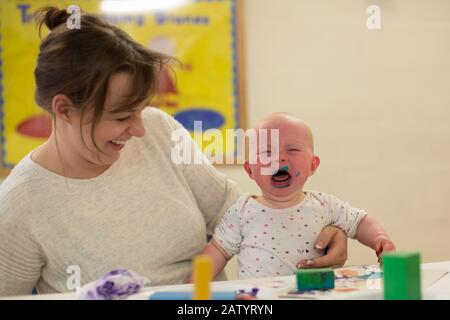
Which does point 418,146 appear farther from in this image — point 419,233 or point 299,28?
point 299,28

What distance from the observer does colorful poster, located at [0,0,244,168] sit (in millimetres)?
2100

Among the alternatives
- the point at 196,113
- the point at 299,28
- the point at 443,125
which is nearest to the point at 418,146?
the point at 443,125

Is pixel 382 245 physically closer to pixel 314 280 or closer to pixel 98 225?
pixel 314 280

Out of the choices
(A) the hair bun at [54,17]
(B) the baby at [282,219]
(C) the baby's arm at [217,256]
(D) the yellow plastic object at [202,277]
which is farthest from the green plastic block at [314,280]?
(A) the hair bun at [54,17]

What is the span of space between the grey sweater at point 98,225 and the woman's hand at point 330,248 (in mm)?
264

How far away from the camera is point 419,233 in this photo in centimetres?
219

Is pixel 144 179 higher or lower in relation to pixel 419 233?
higher

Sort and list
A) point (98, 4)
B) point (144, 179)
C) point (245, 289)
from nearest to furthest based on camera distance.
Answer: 1. point (245, 289)
2. point (144, 179)
3. point (98, 4)

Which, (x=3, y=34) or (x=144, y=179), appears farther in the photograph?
(x=3, y=34)

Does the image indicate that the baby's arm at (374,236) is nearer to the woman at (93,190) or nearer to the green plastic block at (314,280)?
the woman at (93,190)

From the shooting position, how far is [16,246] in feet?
3.90

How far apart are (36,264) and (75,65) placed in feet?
1.29

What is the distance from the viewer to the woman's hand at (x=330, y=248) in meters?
1.14

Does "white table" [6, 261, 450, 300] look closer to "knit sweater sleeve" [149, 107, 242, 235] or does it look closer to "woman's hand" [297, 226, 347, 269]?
"woman's hand" [297, 226, 347, 269]
